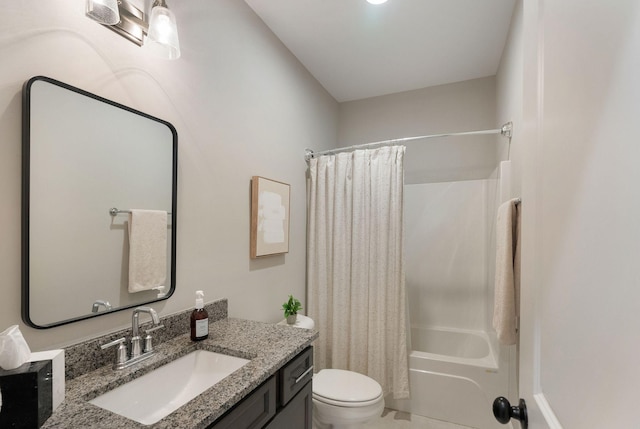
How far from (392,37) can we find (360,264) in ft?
5.45

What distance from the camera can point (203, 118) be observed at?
152 cm

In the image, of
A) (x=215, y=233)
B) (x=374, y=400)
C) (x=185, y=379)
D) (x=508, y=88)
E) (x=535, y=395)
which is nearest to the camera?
(x=535, y=395)

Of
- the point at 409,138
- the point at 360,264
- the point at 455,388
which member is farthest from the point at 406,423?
the point at 409,138

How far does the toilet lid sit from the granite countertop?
61cm

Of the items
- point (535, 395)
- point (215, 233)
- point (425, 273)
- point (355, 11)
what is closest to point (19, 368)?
point (215, 233)

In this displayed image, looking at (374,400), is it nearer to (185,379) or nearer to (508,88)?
(185,379)

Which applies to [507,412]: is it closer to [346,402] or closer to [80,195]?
[346,402]

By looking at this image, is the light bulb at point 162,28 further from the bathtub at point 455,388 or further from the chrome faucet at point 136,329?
the bathtub at point 455,388

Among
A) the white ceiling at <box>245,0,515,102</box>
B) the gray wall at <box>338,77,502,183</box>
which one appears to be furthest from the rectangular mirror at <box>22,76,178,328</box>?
the gray wall at <box>338,77,502,183</box>

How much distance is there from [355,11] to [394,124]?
4.34ft

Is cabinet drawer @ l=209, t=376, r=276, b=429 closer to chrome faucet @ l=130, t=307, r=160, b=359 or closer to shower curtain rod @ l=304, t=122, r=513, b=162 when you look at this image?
chrome faucet @ l=130, t=307, r=160, b=359

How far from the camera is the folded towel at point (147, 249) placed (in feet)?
3.92


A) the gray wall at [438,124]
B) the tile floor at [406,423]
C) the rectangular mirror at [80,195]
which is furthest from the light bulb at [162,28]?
the tile floor at [406,423]

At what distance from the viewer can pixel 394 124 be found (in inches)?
118
